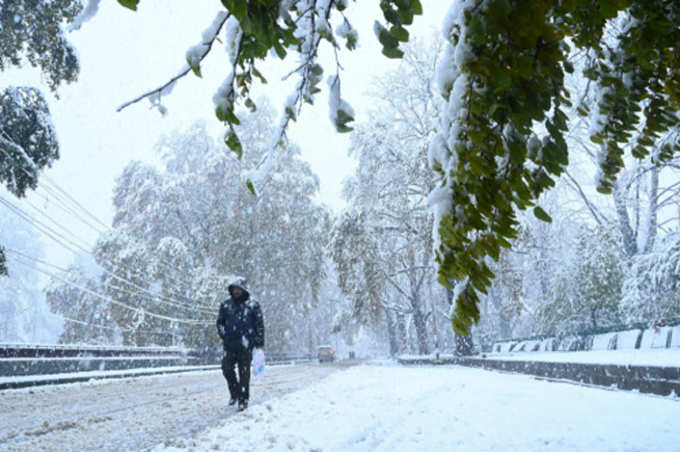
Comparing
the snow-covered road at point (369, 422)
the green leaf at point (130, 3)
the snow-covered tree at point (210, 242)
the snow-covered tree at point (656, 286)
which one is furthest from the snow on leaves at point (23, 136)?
the snow-covered tree at point (210, 242)

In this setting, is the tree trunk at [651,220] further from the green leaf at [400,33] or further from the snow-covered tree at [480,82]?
the green leaf at [400,33]

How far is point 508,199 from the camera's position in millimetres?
1463

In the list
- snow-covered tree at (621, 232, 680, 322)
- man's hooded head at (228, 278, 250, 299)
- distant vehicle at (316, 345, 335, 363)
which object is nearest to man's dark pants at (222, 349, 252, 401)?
man's hooded head at (228, 278, 250, 299)

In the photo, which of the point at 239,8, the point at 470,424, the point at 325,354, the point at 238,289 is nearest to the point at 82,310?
the point at 325,354

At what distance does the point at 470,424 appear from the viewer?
3.24 metres

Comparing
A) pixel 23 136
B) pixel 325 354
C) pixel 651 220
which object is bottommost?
pixel 325 354

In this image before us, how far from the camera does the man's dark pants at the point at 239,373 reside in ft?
16.8

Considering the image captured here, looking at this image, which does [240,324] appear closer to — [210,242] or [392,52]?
[392,52]

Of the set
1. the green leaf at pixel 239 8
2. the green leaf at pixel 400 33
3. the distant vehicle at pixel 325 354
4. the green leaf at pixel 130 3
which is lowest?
the distant vehicle at pixel 325 354

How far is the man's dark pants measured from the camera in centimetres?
513

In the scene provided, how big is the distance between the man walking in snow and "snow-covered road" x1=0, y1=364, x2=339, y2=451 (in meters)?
0.36

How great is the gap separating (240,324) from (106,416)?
5.57ft

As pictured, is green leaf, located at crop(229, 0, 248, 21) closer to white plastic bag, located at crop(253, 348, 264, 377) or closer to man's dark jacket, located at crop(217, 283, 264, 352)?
man's dark jacket, located at crop(217, 283, 264, 352)

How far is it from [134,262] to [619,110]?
2156cm
